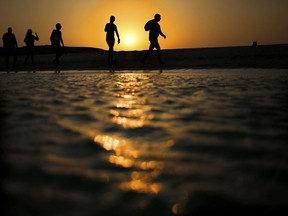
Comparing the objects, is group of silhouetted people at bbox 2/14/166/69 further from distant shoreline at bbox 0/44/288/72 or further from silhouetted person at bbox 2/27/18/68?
distant shoreline at bbox 0/44/288/72

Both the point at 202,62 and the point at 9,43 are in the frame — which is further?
the point at 9,43

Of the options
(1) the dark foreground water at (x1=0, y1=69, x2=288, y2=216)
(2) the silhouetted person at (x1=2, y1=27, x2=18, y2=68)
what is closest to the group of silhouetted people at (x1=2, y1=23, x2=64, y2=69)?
(2) the silhouetted person at (x1=2, y1=27, x2=18, y2=68)

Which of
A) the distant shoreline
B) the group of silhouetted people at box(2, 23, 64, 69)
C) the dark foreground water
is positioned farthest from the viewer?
the group of silhouetted people at box(2, 23, 64, 69)

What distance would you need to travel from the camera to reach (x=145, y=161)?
1.56 m

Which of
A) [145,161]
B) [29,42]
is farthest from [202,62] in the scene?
[145,161]

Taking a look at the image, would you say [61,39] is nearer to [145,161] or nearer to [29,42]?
[29,42]

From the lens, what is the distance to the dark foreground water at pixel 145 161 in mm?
1123

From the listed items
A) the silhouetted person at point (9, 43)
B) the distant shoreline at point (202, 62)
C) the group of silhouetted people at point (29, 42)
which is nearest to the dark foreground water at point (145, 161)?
the distant shoreline at point (202, 62)

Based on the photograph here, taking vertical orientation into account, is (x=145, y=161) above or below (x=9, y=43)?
below

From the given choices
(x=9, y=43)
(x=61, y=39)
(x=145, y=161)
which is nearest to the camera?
(x=145, y=161)

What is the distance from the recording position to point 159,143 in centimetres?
187

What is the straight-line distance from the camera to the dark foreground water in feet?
3.68

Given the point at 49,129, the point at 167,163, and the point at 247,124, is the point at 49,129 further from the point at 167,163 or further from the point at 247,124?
the point at 247,124

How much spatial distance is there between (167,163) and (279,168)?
493 mm
